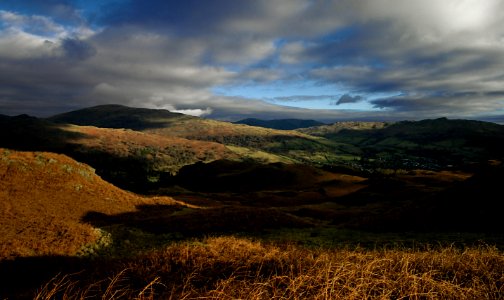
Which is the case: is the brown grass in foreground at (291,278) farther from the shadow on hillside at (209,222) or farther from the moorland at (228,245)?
the shadow on hillside at (209,222)

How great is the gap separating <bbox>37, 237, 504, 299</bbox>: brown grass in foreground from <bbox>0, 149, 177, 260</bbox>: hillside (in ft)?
45.0

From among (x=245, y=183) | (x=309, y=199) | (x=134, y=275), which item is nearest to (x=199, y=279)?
(x=134, y=275)

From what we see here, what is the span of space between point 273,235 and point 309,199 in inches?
2207

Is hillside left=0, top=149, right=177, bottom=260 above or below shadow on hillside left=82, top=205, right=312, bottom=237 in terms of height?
above

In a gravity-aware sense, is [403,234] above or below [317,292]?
below

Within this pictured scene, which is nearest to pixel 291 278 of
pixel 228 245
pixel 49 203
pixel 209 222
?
pixel 228 245

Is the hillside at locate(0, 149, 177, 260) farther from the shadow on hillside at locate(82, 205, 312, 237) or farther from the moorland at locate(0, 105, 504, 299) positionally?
the shadow on hillside at locate(82, 205, 312, 237)

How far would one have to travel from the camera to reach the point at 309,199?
83.1 m

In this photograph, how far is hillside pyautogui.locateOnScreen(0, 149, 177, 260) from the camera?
21.9 m

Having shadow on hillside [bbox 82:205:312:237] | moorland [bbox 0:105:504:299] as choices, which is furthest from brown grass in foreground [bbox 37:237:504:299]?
shadow on hillside [bbox 82:205:312:237]

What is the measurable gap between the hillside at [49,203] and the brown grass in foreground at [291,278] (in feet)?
45.0

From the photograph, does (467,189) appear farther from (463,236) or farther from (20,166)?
(20,166)

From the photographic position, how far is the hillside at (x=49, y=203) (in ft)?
72.0

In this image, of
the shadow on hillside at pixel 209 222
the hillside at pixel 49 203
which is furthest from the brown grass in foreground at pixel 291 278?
the shadow on hillside at pixel 209 222
